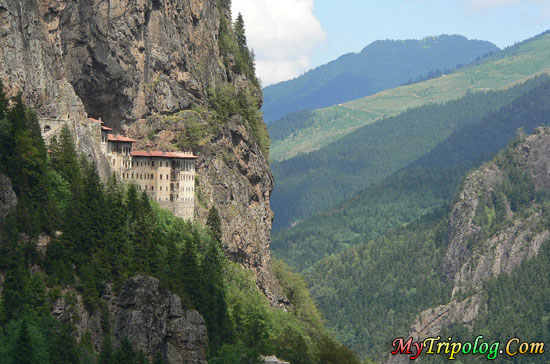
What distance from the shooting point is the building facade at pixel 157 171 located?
478 feet

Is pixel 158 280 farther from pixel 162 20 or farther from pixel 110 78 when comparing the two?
pixel 162 20

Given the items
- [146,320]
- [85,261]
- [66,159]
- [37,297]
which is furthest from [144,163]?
[37,297]

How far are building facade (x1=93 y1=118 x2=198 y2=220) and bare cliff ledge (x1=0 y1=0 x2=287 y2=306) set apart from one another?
402 cm

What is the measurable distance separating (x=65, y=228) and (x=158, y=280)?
32.3 feet

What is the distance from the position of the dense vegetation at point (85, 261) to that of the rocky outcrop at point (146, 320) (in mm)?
820

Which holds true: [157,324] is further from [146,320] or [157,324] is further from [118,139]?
[118,139]

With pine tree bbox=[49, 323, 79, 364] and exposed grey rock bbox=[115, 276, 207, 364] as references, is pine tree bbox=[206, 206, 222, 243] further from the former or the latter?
pine tree bbox=[49, 323, 79, 364]

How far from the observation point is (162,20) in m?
161

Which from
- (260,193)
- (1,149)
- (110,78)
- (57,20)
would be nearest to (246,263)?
(260,193)

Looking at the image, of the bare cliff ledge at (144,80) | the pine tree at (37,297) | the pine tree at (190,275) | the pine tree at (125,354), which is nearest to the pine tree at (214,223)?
the bare cliff ledge at (144,80)

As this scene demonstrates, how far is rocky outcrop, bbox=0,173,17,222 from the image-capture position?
380ft

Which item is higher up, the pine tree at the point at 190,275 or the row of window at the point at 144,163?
the row of window at the point at 144,163

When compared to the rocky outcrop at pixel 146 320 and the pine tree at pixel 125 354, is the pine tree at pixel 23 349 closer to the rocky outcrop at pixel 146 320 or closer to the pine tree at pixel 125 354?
the rocky outcrop at pixel 146 320

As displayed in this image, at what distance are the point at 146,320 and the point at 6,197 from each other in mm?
16619
